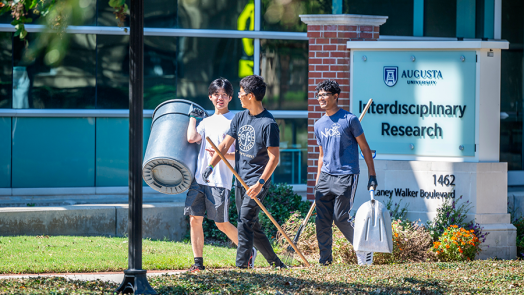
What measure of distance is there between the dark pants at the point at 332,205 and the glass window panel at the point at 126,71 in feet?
16.6

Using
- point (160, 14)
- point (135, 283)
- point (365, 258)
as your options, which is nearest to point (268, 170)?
point (365, 258)

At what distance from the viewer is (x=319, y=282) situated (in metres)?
4.72

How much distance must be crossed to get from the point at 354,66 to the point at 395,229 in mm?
2264

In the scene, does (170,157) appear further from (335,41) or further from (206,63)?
(206,63)

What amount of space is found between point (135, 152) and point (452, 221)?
426cm

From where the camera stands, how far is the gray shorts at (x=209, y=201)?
18.8ft

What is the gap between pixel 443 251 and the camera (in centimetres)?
652

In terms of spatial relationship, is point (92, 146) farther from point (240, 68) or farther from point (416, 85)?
point (416, 85)

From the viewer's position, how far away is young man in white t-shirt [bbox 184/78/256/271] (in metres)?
5.75

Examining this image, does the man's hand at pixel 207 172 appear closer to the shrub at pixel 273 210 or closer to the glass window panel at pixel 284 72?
the shrub at pixel 273 210

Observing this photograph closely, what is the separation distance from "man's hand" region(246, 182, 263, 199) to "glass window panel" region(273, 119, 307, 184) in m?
5.44

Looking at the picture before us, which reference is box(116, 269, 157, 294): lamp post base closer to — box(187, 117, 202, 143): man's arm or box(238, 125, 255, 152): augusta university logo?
box(238, 125, 255, 152): augusta university logo

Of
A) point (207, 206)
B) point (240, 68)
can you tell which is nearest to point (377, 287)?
point (207, 206)

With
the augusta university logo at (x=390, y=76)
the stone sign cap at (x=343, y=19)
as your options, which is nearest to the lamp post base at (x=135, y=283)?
the augusta university logo at (x=390, y=76)
